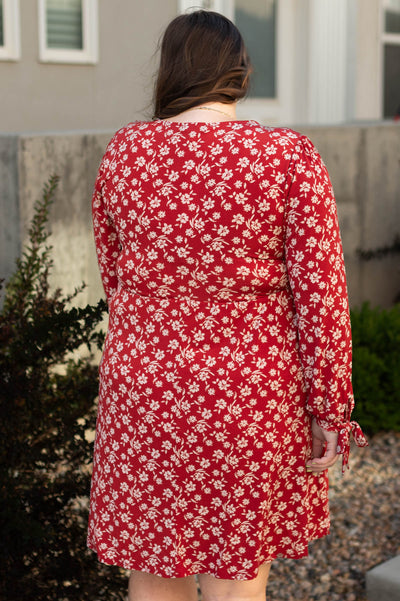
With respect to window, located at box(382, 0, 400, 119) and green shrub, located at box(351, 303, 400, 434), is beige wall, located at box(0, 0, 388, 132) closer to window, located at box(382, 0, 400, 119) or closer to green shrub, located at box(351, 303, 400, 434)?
window, located at box(382, 0, 400, 119)

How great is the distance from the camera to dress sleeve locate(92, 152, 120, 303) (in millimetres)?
2572

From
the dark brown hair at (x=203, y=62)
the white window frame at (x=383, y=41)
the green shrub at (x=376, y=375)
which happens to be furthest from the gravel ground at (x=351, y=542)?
the white window frame at (x=383, y=41)

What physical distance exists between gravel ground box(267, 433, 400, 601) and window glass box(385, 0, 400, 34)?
21.5 feet

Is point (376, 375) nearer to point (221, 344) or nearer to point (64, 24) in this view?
point (64, 24)

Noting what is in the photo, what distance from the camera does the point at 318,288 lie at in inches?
89.0

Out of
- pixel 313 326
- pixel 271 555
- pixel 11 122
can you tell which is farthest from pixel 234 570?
pixel 11 122

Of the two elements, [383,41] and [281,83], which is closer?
[281,83]

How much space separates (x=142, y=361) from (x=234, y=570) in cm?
56

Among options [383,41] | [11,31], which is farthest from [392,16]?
[11,31]

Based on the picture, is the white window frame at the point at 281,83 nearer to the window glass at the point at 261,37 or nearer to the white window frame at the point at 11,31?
the window glass at the point at 261,37

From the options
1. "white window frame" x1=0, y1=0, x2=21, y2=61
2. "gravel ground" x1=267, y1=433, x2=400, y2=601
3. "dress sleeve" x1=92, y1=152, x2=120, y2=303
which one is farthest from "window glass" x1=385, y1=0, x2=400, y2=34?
"dress sleeve" x1=92, y1=152, x2=120, y2=303

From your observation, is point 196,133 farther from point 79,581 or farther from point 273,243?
point 79,581

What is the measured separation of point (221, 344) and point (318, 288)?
27cm

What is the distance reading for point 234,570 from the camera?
234cm
